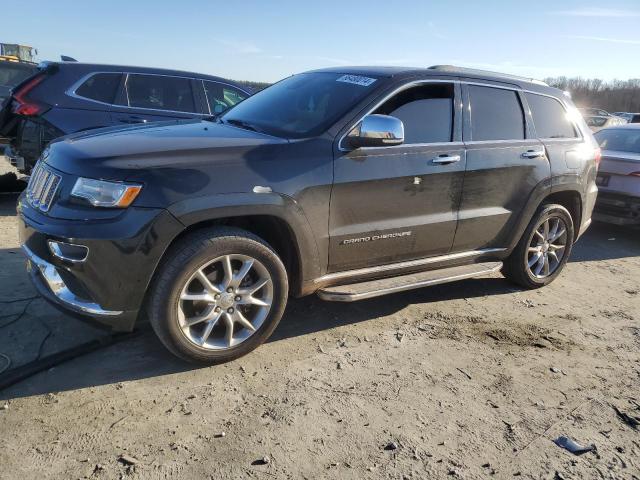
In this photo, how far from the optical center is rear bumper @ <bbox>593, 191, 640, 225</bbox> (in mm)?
7016

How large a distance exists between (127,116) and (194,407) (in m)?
4.81

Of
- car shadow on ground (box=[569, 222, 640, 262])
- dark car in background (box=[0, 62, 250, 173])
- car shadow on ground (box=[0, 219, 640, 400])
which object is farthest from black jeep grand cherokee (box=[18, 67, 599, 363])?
dark car in background (box=[0, 62, 250, 173])

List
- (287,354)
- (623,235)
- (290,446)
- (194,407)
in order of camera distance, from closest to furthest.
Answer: (290,446) < (194,407) < (287,354) < (623,235)

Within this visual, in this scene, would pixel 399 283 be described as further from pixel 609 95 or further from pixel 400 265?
pixel 609 95

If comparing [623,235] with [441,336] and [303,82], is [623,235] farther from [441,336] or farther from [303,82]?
[303,82]

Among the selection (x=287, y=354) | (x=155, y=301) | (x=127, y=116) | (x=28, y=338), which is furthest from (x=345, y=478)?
(x=127, y=116)

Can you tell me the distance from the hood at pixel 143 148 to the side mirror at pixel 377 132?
491 millimetres

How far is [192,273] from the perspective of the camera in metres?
3.09

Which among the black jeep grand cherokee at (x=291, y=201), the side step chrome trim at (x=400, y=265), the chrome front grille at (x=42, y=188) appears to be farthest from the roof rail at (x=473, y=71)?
the chrome front grille at (x=42, y=188)

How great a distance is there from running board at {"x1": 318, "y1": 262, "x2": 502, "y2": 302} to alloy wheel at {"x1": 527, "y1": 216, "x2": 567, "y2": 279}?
2.13 ft

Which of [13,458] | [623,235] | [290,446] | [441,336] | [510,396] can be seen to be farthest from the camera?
[623,235]

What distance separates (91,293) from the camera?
2.94 m

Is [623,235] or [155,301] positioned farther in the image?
[623,235]

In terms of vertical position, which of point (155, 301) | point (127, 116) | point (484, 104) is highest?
point (484, 104)
